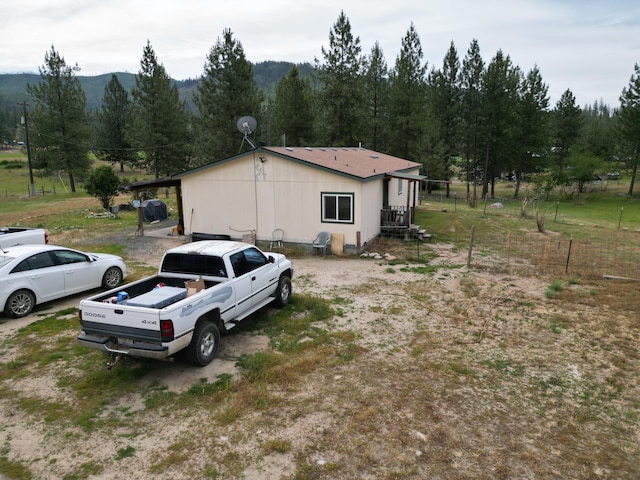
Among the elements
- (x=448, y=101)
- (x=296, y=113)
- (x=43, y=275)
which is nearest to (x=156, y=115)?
(x=296, y=113)

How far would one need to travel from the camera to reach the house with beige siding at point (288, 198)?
16.2 meters

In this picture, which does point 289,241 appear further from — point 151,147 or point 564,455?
point 151,147

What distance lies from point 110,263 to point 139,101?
1319 inches

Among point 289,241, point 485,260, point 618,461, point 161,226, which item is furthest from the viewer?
point 161,226

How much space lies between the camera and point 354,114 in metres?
37.6

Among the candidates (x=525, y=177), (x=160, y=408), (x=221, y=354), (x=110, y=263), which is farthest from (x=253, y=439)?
(x=525, y=177)

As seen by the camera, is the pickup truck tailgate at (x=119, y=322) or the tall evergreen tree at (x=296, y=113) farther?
the tall evergreen tree at (x=296, y=113)

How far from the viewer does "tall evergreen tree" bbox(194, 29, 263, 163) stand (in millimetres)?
36188

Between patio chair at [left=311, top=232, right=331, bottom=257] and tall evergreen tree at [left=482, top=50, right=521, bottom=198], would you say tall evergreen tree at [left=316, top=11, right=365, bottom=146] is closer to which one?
tall evergreen tree at [left=482, top=50, right=521, bottom=198]

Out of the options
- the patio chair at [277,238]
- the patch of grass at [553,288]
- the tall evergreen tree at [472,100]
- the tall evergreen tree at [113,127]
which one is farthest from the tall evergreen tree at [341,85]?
the tall evergreen tree at [113,127]

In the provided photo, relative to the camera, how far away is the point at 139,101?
1571 inches

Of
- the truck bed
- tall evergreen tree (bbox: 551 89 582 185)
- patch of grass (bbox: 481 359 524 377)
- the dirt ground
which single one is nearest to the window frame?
the dirt ground

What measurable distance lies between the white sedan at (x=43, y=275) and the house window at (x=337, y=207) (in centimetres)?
783

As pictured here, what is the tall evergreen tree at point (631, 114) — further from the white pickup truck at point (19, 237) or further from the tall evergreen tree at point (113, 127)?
the tall evergreen tree at point (113, 127)
